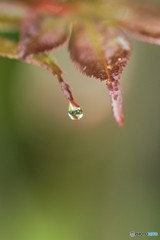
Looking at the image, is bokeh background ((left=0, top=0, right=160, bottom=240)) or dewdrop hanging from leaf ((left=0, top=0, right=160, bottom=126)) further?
bokeh background ((left=0, top=0, right=160, bottom=240))

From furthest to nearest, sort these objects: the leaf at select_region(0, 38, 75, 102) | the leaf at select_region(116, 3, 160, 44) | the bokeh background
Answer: the bokeh background
the leaf at select_region(116, 3, 160, 44)
the leaf at select_region(0, 38, 75, 102)

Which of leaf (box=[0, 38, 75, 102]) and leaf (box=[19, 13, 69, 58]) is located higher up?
leaf (box=[19, 13, 69, 58])

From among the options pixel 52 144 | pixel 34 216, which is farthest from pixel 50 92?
pixel 34 216

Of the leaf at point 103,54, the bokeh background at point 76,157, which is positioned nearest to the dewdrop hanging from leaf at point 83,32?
the leaf at point 103,54

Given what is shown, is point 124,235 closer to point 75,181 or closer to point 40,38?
point 75,181

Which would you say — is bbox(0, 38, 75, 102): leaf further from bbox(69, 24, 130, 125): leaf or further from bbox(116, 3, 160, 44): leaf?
bbox(116, 3, 160, 44): leaf

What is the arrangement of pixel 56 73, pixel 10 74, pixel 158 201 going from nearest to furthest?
pixel 56 73 → pixel 10 74 → pixel 158 201

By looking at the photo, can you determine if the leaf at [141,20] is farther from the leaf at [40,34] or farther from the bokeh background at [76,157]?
the bokeh background at [76,157]

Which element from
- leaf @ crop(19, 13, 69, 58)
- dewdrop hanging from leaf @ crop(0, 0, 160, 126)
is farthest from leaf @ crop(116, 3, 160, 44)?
leaf @ crop(19, 13, 69, 58)
